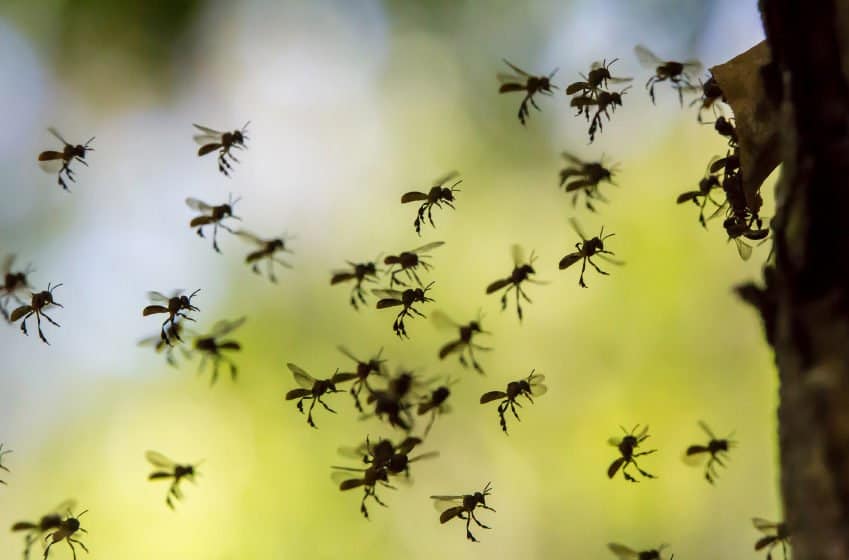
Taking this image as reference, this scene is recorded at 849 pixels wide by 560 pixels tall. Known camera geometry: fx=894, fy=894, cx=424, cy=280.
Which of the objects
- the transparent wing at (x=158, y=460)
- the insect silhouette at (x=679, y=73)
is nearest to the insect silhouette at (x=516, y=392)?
the insect silhouette at (x=679, y=73)

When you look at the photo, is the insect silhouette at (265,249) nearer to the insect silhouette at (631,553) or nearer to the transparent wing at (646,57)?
the transparent wing at (646,57)

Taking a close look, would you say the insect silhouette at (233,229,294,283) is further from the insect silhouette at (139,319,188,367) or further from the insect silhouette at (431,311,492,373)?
the insect silhouette at (431,311,492,373)

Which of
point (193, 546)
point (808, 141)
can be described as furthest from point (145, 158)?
point (808, 141)

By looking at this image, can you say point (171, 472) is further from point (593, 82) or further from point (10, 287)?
point (593, 82)

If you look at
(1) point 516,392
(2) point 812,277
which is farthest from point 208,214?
(2) point 812,277

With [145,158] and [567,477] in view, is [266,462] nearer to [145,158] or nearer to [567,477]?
[567,477]

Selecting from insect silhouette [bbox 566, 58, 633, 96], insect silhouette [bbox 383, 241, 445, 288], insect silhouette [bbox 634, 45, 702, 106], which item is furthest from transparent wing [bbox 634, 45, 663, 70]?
Result: insect silhouette [bbox 383, 241, 445, 288]
